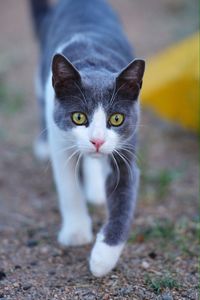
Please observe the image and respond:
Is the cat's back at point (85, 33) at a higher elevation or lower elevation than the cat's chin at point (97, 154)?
higher

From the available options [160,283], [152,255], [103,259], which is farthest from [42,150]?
[160,283]

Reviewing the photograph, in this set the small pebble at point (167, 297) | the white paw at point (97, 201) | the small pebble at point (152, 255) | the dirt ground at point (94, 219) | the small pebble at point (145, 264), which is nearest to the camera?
→ the small pebble at point (167, 297)

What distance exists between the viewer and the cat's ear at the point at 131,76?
94.3 inches

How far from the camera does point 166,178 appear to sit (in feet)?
11.4

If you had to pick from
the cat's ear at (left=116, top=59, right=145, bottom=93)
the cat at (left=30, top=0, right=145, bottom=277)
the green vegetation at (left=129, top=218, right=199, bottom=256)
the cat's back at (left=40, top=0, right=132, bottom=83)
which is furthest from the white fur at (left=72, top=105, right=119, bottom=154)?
the green vegetation at (left=129, top=218, right=199, bottom=256)

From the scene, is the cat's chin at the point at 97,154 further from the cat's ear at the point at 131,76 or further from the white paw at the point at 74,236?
the white paw at the point at 74,236

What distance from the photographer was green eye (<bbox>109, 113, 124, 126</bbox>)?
242 cm

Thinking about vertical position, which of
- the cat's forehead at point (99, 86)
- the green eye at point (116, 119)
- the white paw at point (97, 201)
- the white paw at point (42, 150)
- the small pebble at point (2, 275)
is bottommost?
the small pebble at point (2, 275)

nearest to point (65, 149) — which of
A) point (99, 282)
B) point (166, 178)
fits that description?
point (99, 282)

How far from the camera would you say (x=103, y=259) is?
7.84ft

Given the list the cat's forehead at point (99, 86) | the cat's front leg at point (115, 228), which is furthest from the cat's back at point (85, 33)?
the cat's front leg at point (115, 228)

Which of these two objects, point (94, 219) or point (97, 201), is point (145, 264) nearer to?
point (94, 219)

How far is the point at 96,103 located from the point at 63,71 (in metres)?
0.20

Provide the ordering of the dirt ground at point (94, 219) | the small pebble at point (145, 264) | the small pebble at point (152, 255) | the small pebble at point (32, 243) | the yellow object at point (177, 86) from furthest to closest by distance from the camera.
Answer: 1. the yellow object at point (177, 86)
2. the small pebble at point (32, 243)
3. the small pebble at point (152, 255)
4. the small pebble at point (145, 264)
5. the dirt ground at point (94, 219)
